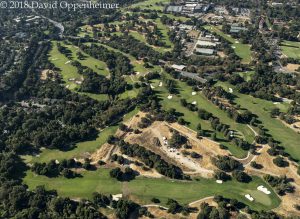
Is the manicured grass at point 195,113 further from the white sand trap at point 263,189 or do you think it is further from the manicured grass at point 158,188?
the manicured grass at point 158,188

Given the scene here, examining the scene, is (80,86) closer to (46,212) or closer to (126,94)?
(126,94)

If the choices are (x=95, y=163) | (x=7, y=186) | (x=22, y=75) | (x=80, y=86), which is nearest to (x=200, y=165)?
(x=95, y=163)

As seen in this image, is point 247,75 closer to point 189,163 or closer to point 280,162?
point 280,162

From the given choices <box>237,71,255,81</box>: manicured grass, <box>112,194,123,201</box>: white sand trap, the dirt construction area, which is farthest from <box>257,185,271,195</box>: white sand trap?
<box>237,71,255,81</box>: manicured grass

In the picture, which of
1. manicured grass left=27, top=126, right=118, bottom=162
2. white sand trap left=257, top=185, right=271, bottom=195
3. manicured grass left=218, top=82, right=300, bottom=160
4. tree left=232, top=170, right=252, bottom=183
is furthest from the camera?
manicured grass left=218, top=82, right=300, bottom=160

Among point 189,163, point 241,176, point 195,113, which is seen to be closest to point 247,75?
point 195,113

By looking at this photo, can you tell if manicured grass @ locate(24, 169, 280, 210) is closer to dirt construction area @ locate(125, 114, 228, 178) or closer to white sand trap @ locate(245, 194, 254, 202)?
white sand trap @ locate(245, 194, 254, 202)

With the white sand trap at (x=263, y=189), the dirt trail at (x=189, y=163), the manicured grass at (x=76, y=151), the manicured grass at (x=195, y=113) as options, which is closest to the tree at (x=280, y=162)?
the manicured grass at (x=195, y=113)

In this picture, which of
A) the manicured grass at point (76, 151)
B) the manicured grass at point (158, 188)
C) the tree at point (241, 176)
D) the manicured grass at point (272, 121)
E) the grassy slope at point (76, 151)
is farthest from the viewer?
the manicured grass at point (272, 121)
